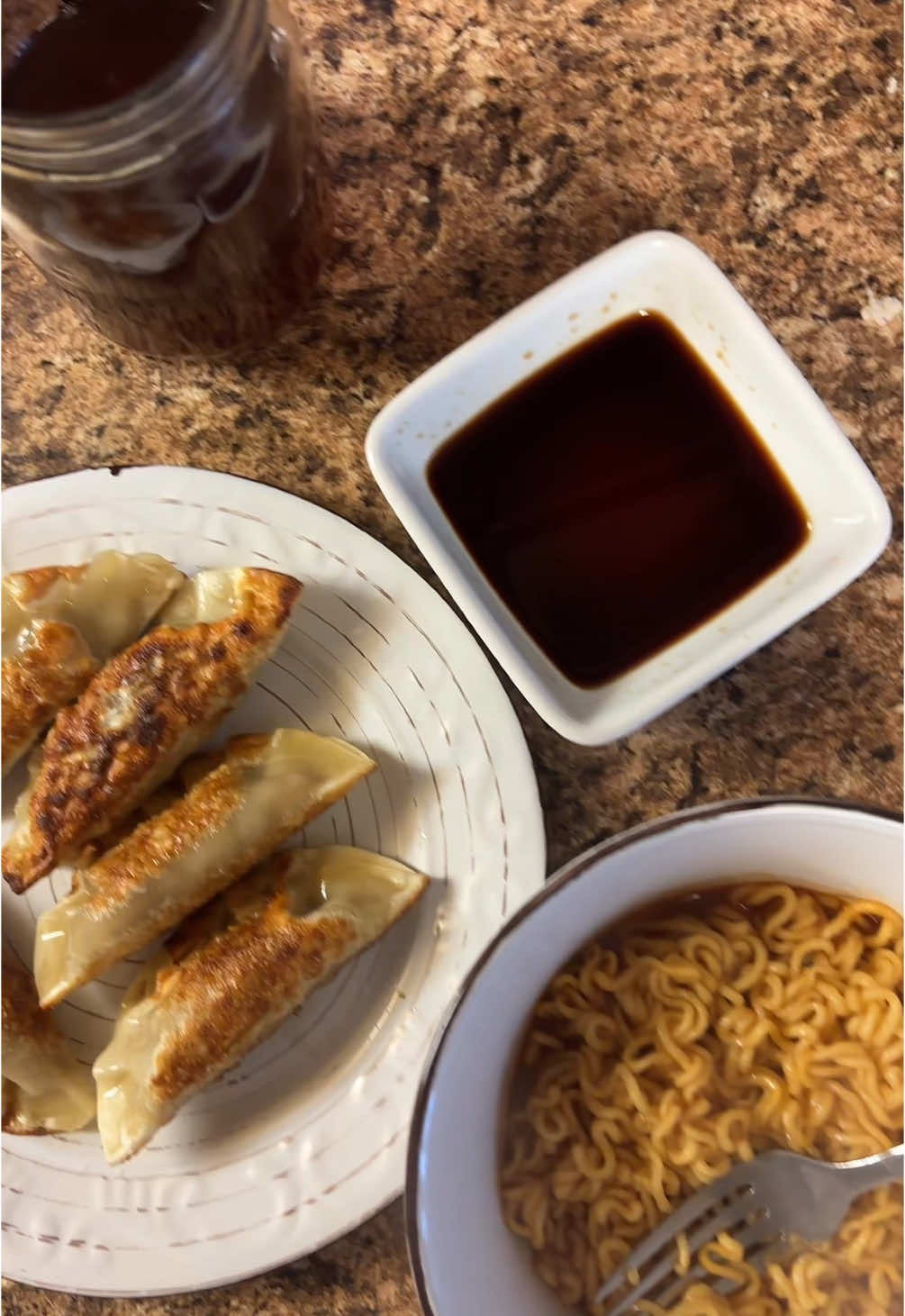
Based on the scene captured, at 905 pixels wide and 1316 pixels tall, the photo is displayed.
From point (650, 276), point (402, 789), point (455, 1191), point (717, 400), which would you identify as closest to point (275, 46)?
point (650, 276)

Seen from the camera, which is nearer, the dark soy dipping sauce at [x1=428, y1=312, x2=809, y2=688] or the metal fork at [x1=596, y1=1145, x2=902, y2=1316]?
the metal fork at [x1=596, y1=1145, x2=902, y2=1316]

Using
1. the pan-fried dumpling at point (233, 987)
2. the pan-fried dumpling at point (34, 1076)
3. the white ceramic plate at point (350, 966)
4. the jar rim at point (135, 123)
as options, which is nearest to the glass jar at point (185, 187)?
the jar rim at point (135, 123)

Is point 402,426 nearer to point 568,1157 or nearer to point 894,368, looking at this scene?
point 894,368

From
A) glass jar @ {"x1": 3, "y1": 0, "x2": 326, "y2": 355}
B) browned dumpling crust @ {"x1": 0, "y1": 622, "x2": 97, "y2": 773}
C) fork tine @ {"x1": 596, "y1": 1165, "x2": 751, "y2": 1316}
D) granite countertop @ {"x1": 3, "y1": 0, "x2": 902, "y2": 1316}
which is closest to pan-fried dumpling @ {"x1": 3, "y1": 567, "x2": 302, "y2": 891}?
browned dumpling crust @ {"x1": 0, "y1": 622, "x2": 97, "y2": 773}

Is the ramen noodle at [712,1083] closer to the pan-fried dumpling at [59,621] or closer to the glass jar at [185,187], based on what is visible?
the pan-fried dumpling at [59,621]

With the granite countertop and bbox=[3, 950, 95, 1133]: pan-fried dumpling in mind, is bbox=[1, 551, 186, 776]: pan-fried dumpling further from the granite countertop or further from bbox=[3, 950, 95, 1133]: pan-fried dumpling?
bbox=[3, 950, 95, 1133]: pan-fried dumpling

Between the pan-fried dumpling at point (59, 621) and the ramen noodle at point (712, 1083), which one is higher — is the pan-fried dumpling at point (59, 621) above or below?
above
